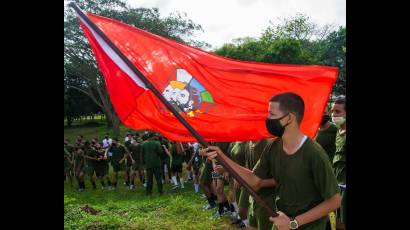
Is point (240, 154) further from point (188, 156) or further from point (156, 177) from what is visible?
point (188, 156)

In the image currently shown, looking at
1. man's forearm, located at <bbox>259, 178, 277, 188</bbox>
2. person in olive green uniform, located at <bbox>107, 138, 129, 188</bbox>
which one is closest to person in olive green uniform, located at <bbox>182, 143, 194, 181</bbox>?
person in olive green uniform, located at <bbox>107, 138, 129, 188</bbox>

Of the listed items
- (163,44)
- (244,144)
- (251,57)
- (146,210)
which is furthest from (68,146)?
(251,57)

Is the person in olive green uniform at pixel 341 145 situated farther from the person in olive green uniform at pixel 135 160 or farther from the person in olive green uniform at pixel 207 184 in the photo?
the person in olive green uniform at pixel 135 160

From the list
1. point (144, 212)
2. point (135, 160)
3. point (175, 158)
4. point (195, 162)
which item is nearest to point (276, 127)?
point (144, 212)

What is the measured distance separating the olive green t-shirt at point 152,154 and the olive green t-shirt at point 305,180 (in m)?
11.4

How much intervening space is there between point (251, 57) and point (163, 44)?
33772 mm

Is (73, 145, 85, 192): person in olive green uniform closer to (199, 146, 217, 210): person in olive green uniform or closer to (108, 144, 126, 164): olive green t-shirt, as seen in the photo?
(108, 144, 126, 164): olive green t-shirt

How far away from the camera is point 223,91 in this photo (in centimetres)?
514

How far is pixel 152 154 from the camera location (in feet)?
51.1

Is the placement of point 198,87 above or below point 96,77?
below

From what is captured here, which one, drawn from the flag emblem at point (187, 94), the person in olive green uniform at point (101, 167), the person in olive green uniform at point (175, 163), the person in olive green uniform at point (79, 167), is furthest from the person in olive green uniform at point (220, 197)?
the person in olive green uniform at point (79, 167)

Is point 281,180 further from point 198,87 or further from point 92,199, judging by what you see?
point 92,199

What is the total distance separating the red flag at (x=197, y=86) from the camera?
4934mm

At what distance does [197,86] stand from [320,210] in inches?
76.0
